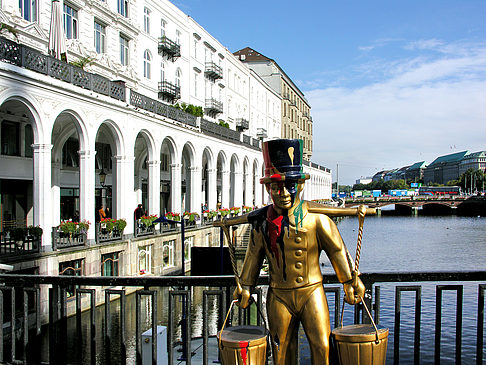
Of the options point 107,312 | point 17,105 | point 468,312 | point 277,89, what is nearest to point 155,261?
point 17,105

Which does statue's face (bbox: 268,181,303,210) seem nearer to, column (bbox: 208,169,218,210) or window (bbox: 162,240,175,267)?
window (bbox: 162,240,175,267)

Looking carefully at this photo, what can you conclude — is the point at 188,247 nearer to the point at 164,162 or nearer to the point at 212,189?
the point at 212,189

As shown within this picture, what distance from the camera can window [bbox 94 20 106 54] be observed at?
77.2 ft

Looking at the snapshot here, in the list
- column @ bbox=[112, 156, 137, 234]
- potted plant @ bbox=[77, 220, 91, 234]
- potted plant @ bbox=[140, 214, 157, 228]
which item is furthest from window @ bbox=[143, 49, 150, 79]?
potted plant @ bbox=[77, 220, 91, 234]

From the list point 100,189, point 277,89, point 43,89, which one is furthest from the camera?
point 277,89

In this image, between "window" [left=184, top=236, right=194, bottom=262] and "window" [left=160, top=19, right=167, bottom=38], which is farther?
"window" [left=160, top=19, right=167, bottom=38]

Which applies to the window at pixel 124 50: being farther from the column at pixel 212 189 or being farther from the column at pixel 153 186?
the column at pixel 212 189

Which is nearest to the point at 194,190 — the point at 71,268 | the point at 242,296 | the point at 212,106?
the point at 212,106

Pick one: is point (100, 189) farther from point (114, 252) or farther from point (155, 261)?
point (114, 252)

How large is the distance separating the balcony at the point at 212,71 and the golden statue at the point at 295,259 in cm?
3679

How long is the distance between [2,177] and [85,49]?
7831 millimetres

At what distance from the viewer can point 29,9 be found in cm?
1889

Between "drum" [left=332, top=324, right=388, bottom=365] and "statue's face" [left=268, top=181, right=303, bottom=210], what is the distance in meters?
0.91

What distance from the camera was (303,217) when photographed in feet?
10.3
